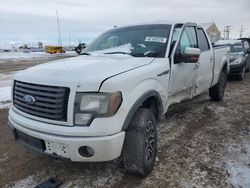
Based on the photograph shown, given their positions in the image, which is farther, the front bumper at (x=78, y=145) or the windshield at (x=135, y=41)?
the windshield at (x=135, y=41)

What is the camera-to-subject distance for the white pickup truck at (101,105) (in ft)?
8.44

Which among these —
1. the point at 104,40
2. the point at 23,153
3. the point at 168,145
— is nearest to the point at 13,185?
the point at 23,153

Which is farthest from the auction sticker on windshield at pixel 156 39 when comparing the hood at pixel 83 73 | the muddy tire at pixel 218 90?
the muddy tire at pixel 218 90

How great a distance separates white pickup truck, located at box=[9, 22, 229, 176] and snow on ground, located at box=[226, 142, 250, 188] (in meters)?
0.96

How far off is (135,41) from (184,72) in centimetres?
91

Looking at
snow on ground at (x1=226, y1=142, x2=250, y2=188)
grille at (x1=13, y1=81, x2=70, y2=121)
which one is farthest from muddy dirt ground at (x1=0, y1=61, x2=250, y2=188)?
grille at (x1=13, y1=81, x2=70, y2=121)

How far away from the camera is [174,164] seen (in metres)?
3.41

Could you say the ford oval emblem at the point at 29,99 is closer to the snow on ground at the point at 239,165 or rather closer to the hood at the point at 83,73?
the hood at the point at 83,73

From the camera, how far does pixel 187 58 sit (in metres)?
3.85

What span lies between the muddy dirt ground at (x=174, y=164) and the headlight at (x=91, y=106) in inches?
35.3

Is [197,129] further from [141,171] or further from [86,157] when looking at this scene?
[86,157]

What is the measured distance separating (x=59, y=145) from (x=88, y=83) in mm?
674

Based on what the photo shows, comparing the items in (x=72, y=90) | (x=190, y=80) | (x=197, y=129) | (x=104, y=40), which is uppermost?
(x=104, y=40)

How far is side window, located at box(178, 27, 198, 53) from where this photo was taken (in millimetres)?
4199
